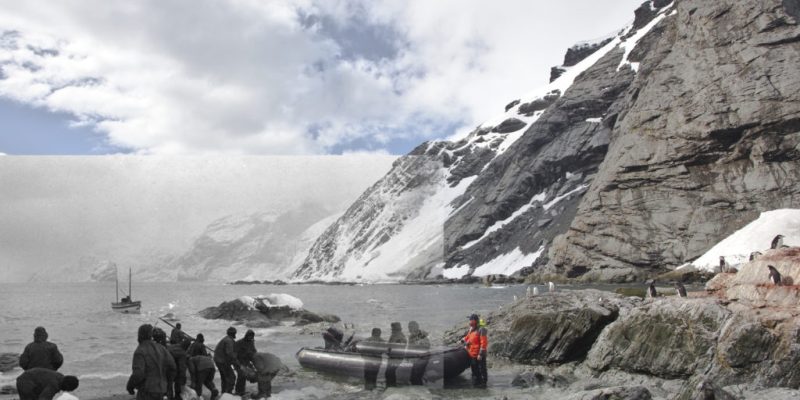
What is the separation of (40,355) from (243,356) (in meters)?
6.12

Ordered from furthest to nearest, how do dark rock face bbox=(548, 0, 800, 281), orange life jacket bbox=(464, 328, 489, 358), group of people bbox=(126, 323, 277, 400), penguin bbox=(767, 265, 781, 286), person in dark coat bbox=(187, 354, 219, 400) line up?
dark rock face bbox=(548, 0, 800, 281) < penguin bbox=(767, 265, 781, 286) < orange life jacket bbox=(464, 328, 489, 358) < person in dark coat bbox=(187, 354, 219, 400) < group of people bbox=(126, 323, 277, 400)

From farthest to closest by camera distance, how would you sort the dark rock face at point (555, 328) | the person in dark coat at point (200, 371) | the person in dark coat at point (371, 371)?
the dark rock face at point (555, 328)
the person in dark coat at point (371, 371)
the person in dark coat at point (200, 371)

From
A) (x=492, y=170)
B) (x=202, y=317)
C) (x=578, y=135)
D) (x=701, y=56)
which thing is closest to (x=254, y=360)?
(x=202, y=317)

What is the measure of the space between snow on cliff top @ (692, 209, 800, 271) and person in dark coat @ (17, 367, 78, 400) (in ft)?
195

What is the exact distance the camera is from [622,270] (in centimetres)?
9625

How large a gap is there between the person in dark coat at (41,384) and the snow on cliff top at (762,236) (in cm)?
5954

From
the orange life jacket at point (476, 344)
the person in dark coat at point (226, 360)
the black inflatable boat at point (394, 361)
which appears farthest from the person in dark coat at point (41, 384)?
the orange life jacket at point (476, 344)

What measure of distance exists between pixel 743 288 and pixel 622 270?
80487mm

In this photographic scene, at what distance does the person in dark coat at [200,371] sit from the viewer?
1627 cm

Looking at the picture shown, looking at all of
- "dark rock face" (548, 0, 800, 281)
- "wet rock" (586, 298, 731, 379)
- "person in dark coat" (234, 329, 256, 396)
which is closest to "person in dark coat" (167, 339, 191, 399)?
"person in dark coat" (234, 329, 256, 396)

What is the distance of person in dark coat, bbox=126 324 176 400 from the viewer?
11.7m

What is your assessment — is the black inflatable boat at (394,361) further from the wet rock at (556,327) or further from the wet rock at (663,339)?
the wet rock at (663,339)

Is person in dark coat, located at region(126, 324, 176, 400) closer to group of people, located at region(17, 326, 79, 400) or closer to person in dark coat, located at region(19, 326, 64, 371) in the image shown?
group of people, located at region(17, 326, 79, 400)

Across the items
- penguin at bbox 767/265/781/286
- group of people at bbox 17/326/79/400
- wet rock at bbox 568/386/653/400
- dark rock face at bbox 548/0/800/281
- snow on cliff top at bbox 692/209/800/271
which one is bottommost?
wet rock at bbox 568/386/653/400
